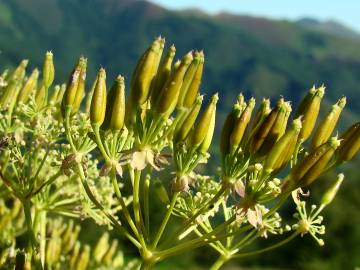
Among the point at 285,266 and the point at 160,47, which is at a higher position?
the point at 160,47

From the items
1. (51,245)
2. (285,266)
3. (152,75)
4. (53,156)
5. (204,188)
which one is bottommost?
(285,266)

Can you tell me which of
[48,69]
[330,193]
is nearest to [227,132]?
[330,193]

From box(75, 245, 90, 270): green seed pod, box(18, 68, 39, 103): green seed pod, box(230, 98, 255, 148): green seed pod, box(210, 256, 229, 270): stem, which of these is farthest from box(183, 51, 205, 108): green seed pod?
box(75, 245, 90, 270): green seed pod

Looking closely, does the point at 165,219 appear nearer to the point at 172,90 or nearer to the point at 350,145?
the point at 172,90

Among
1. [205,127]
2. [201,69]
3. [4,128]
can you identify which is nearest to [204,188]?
[205,127]

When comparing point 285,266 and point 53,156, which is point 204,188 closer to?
point 53,156

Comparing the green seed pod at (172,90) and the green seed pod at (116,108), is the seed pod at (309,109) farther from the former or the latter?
the green seed pod at (116,108)
